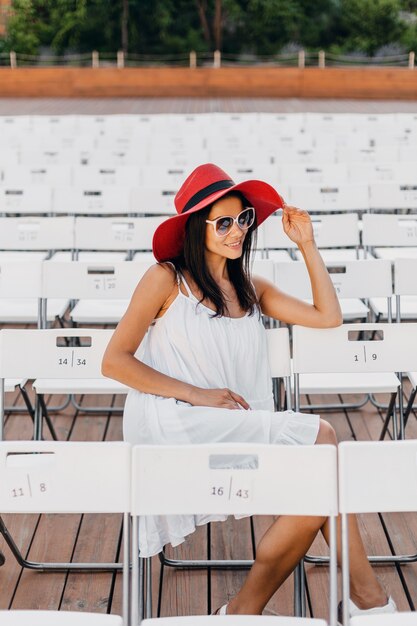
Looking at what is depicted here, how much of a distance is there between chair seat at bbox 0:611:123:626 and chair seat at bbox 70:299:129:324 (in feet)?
8.79

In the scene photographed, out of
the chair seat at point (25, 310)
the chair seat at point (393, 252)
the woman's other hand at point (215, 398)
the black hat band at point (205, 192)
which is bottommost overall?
the woman's other hand at point (215, 398)

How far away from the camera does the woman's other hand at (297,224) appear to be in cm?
343

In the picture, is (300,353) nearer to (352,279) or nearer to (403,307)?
(352,279)

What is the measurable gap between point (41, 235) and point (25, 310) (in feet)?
3.37

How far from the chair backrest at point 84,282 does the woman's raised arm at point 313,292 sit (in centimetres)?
134

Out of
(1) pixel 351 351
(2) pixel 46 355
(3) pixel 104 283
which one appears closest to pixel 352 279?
(1) pixel 351 351

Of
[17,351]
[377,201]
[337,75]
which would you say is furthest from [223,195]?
[337,75]

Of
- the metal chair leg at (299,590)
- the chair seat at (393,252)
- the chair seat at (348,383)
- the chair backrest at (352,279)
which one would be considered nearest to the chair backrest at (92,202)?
the chair seat at (393,252)

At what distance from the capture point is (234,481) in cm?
246

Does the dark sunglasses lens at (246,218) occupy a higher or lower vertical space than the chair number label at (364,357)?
higher

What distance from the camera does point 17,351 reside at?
360 cm

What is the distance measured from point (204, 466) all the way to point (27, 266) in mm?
2555

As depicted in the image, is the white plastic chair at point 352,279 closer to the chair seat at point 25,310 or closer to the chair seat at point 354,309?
the chair seat at point 354,309

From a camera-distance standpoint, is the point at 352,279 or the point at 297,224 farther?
the point at 352,279
